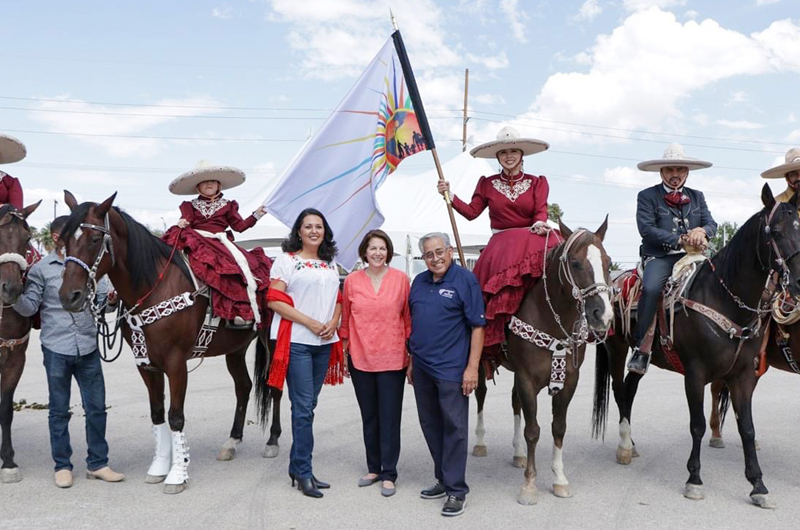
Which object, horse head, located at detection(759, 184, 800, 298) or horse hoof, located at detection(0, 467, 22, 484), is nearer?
horse head, located at detection(759, 184, 800, 298)

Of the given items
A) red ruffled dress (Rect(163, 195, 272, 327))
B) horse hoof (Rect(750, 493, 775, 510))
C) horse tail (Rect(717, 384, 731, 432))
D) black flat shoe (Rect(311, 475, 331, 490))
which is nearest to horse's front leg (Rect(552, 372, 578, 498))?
horse hoof (Rect(750, 493, 775, 510))

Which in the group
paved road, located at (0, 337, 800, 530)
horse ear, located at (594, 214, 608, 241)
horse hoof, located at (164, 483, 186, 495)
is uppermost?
horse ear, located at (594, 214, 608, 241)

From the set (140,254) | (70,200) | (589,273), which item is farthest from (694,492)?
(70,200)

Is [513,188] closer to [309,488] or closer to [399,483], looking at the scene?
[399,483]

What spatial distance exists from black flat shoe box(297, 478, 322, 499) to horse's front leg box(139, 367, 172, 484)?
3.60 feet

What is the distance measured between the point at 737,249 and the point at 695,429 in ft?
4.47

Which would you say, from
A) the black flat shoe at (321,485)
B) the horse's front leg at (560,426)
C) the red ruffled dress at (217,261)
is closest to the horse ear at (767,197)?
the horse's front leg at (560,426)

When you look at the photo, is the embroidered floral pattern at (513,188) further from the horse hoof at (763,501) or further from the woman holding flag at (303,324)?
the horse hoof at (763,501)

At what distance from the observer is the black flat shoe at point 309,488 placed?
15.3ft

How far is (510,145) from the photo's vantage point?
208 inches

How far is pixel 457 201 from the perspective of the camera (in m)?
5.52

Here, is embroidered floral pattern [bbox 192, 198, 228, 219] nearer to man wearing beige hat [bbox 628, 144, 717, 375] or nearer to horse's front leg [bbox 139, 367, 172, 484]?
horse's front leg [bbox 139, 367, 172, 484]

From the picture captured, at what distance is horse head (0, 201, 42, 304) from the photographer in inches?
178

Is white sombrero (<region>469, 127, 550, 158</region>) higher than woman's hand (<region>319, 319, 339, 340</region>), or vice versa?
white sombrero (<region>469, 127, 550, 158</region>)
